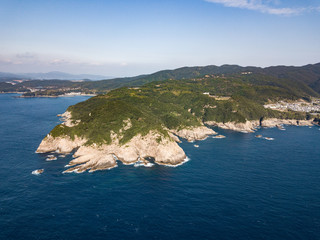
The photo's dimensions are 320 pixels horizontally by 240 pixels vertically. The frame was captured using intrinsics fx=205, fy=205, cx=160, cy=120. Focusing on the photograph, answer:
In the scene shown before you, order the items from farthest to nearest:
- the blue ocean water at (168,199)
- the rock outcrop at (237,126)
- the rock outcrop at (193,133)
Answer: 1. the rock outcrop at (237,126)
2. the rock outcrop at (193,133)
3. the blue ocean water at (168,199)

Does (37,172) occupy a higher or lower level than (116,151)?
lower

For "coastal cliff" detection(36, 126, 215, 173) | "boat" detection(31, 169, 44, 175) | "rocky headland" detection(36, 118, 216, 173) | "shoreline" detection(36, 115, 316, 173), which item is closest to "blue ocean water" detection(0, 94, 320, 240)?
"boat" detection(31, 169, 44, 175)

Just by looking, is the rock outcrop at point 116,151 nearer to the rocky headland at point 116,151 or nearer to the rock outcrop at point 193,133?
the rocky headland at point 116,151

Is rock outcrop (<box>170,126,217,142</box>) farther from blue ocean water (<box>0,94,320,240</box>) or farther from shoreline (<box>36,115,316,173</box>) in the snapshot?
shoreline (<box>36,115,316,173</box>)

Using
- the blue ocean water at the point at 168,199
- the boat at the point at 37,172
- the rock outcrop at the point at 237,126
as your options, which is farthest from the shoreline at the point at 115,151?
the rock outcrop at the point at 237,126

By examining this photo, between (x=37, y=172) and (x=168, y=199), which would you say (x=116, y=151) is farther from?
(x=168, y=199)

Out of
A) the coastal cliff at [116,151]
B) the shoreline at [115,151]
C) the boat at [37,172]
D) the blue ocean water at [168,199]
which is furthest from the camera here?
the coastal cliff at [116,151]

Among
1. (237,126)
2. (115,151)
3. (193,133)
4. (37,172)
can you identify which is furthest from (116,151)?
(237,126)

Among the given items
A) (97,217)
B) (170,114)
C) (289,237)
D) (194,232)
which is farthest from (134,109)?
(289,237)
